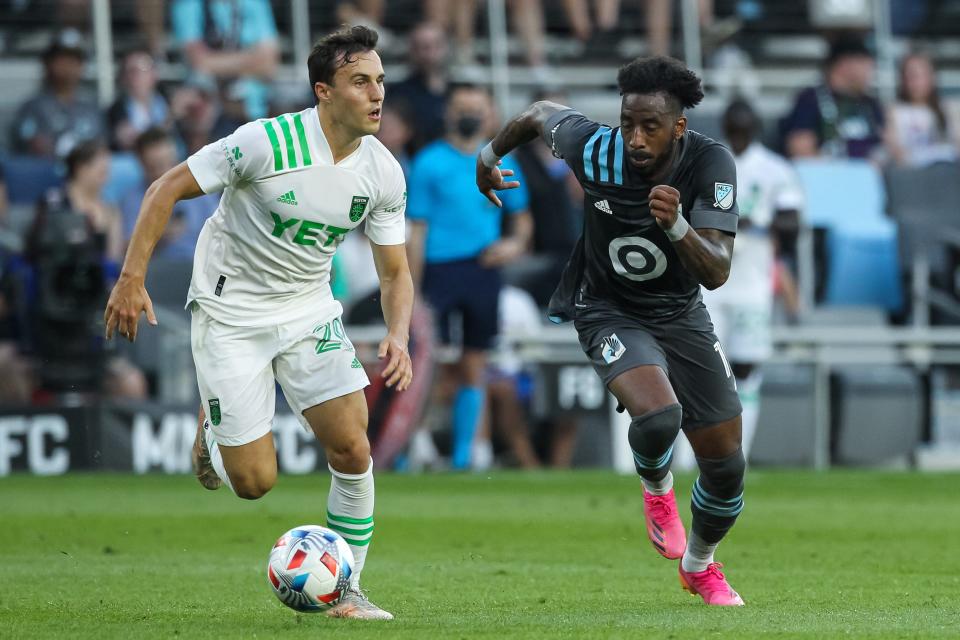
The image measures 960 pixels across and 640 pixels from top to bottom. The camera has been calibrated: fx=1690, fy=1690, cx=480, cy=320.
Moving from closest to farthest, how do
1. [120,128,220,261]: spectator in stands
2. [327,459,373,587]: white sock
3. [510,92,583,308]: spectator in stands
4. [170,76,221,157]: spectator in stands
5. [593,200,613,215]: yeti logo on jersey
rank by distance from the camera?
[327,459,373,587]: white sock, [593,200,613,215]: yeti logo on jersey, [120,128,220,261]: spectator in stands, [170,76,221,157]: spectator in stands, [510,92,583,308]: spectator in stands

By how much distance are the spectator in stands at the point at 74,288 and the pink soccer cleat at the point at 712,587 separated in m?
8.08

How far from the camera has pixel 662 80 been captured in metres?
7.19

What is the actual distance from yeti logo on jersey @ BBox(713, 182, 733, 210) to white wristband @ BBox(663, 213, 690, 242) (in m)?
0.39

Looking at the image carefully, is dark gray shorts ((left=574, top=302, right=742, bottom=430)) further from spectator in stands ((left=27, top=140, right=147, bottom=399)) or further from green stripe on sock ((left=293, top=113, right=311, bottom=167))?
spectator in stands ((left=27, top=140, right=147, bottom=399))

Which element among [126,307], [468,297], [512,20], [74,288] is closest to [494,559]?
[126,307]

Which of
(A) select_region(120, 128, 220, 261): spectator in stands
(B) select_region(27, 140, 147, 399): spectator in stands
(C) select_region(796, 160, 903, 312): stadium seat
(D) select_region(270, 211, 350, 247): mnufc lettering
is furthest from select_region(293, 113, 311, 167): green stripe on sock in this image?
(C) select_region(796, 160, 903, 312): stadium seat

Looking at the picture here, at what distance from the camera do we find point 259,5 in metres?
17.1

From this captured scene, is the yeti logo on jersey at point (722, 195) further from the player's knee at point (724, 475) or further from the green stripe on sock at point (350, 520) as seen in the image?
the green stripe on sock at point (350, 520)

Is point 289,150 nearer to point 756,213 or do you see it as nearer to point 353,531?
point 353,531

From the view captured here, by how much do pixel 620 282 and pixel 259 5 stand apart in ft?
33.6

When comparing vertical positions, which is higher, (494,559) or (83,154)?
(83,154)

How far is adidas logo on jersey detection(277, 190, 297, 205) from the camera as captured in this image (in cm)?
720

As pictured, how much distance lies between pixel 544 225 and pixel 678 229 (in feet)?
32.3

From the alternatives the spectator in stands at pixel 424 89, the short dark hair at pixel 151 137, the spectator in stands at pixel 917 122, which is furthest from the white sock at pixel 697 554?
the spectator in stands at pixel 917 122
